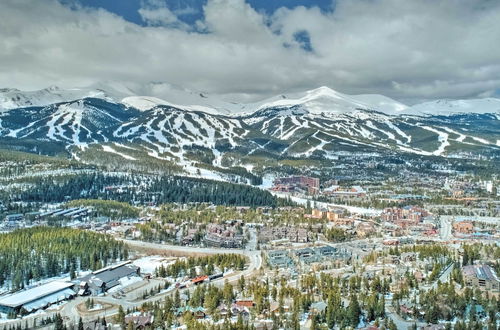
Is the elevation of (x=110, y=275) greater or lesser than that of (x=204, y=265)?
lesser

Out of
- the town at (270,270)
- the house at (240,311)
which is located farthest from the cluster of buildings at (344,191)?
the house at (240,311)

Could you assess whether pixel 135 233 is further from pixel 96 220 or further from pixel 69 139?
pixel 69 139

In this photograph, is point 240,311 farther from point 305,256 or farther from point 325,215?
point 325,215

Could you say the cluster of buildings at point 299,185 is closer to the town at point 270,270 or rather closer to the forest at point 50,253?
the town at point 270,270

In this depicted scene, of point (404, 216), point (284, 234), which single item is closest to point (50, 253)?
point (284, 234)

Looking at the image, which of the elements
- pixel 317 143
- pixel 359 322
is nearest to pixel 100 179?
pixel 359 322

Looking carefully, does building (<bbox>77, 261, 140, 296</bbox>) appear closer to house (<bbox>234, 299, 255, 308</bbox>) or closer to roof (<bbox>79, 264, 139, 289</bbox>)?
roof (<bbox>79, 264, 139, 289</bbox>)

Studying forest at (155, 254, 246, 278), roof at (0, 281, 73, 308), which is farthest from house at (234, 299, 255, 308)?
roof at (0, 281, 73, 308)
